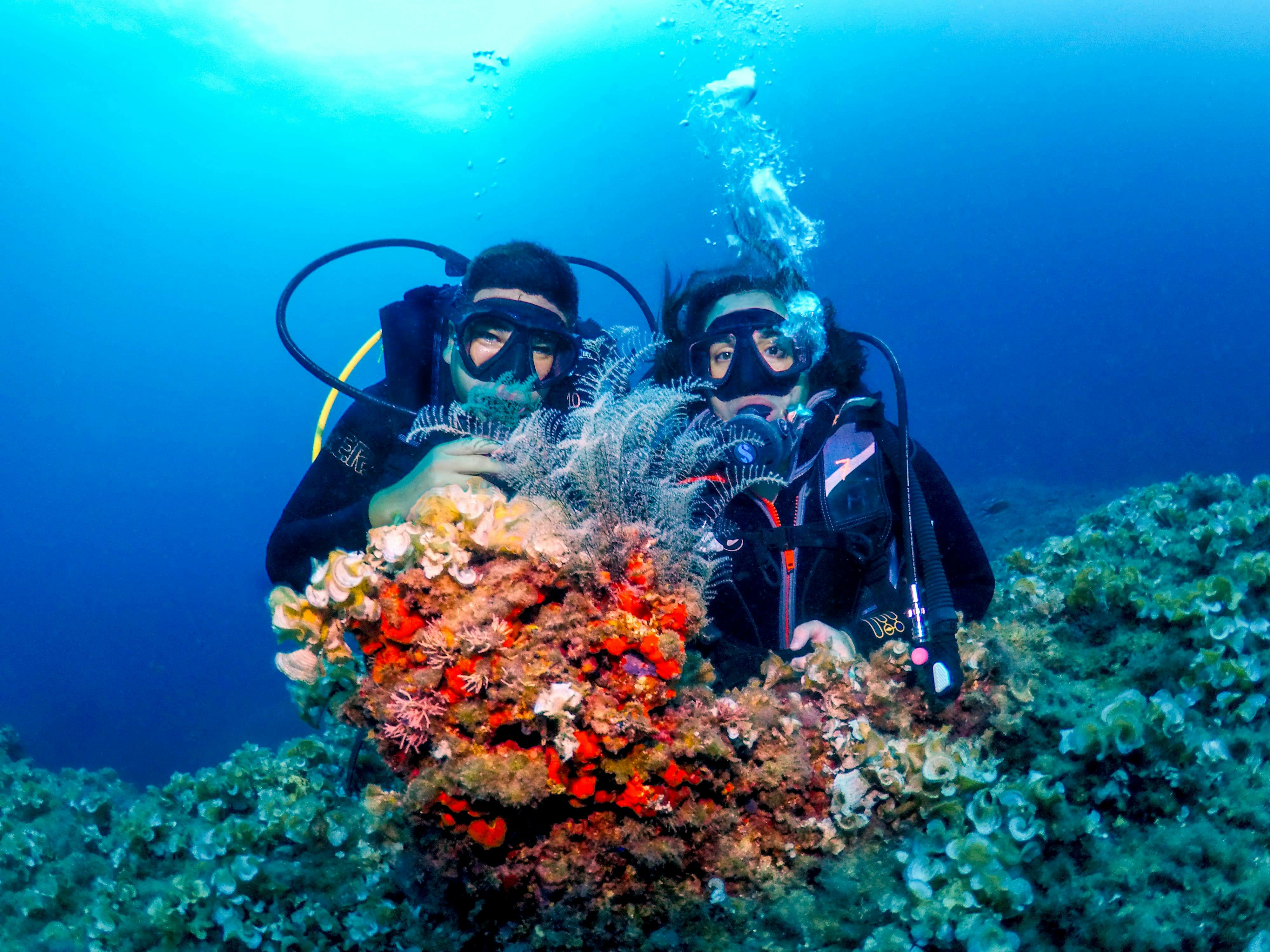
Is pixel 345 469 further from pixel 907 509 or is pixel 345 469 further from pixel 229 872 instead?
pixel 907 509

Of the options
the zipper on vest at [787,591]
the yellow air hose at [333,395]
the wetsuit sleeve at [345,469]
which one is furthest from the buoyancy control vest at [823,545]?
the yellow air hose at [333,395]

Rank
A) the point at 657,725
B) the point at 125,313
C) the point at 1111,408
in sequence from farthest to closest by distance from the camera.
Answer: the point at 1111,408 < the point at 125,313 < the point at 657,725

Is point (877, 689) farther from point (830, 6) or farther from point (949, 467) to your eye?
point (830, 6)

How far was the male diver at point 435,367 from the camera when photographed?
3750mm

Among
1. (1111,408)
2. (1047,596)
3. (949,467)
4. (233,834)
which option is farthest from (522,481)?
(1111,408)

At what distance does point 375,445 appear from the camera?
14.7ft

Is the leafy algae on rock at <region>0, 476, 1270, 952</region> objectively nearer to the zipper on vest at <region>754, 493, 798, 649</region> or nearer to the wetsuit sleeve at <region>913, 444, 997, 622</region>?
the wetsuit sleeve at <region>913, 444, 997, 622</region>

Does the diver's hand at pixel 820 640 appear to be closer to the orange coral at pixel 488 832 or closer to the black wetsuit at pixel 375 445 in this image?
the orange coral at pixel 488 832

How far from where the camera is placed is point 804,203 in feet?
374

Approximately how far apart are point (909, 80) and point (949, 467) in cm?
6614

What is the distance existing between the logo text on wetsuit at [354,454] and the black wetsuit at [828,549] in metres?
2.70

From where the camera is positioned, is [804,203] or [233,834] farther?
[804,203]

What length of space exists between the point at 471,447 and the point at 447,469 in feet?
0.49

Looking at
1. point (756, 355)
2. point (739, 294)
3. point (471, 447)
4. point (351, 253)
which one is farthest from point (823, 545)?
point (351, 253)
